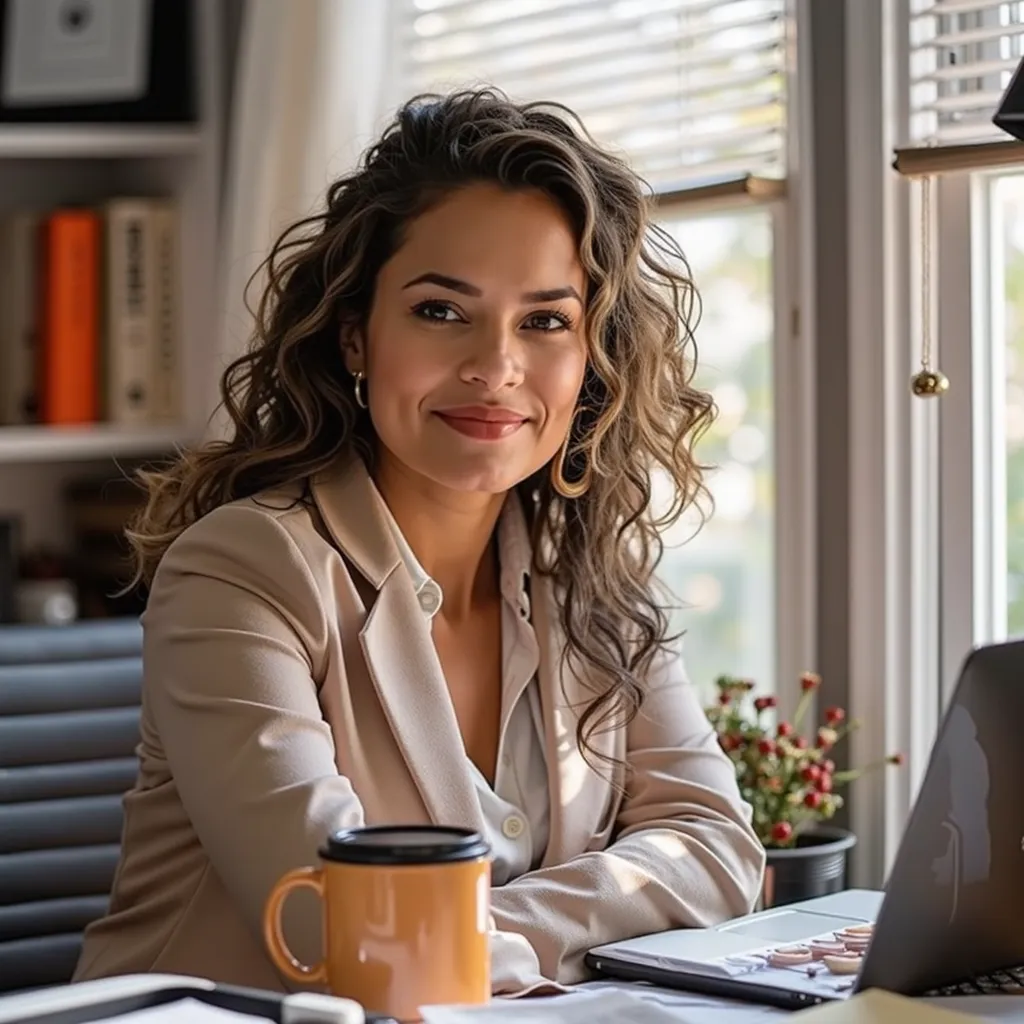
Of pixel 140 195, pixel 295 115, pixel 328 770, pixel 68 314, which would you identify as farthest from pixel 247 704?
pixel 140 195

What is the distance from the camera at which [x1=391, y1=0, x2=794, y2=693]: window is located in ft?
7.61

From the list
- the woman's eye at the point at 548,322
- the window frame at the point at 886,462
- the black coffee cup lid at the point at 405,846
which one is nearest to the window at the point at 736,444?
the window frame at the point at 886,462

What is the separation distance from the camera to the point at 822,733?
6.92ft

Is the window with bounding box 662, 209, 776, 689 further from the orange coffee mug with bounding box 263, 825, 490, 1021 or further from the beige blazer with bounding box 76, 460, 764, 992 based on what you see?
the orange coffee mug with bounding box 263, 825, 490, 1021

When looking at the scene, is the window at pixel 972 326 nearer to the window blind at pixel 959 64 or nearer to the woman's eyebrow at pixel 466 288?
the window blind at pixel 959 64

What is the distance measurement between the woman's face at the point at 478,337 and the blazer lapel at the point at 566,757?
18 centimetres

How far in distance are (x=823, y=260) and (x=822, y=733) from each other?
0.57 m

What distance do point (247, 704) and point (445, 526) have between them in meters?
0.41

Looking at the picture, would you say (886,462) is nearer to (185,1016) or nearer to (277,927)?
(277,927)

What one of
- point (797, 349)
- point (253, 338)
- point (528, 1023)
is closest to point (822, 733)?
point (797, 349)

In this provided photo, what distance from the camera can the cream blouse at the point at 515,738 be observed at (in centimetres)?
172

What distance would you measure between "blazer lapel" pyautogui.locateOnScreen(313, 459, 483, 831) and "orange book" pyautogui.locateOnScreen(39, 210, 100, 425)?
1.41 m

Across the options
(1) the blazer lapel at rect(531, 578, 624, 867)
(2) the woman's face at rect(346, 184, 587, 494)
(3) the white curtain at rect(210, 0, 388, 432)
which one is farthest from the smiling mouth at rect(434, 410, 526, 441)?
(3) the white curtain at rect(210, 0, 388, 432)

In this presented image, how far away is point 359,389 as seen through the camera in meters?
1.83
